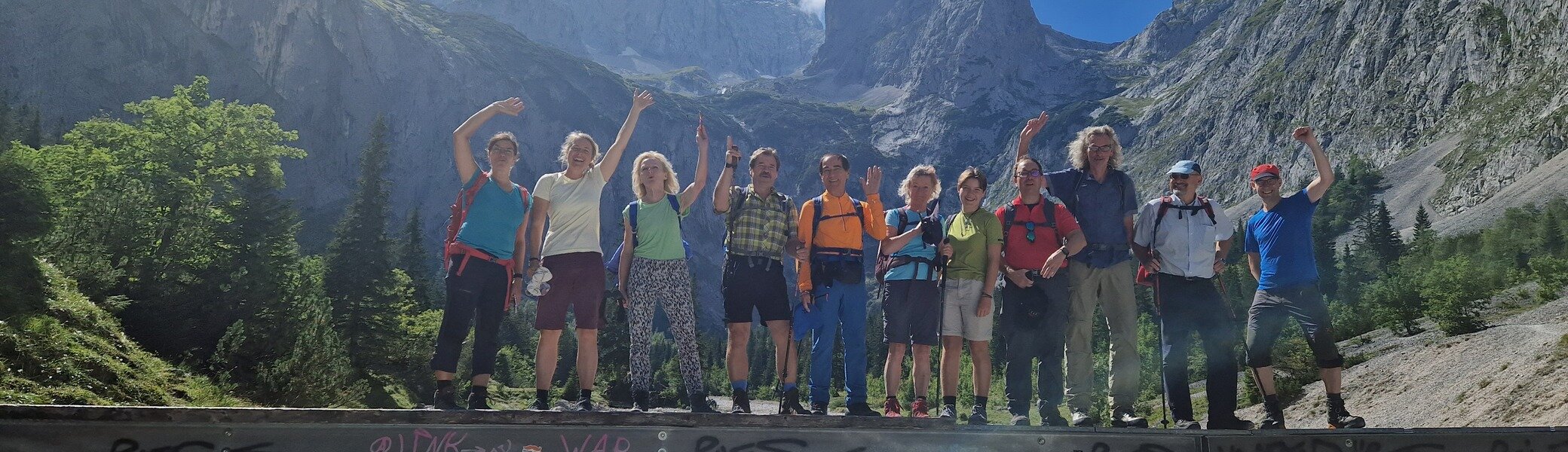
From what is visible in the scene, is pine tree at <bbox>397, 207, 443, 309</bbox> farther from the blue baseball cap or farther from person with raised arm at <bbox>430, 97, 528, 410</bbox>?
the blue baseball cap

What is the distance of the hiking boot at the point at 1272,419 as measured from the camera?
6480mm

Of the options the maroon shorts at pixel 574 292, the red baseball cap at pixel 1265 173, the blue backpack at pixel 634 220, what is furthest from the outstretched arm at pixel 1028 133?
the maroon shorts at pixel 574 292

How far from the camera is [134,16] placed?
12194cm

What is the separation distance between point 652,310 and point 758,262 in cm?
110

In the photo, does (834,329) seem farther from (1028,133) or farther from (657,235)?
(1028,133)

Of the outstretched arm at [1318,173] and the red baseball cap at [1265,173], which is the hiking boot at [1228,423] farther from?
the red baseball cap at [1265,173]

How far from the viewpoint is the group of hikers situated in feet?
22.6

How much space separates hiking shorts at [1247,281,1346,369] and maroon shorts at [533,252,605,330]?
230 inches

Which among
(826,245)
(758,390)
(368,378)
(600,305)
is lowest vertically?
(758,390)

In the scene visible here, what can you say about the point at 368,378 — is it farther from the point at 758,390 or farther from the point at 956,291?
the point at 758,390

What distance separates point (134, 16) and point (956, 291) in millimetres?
156159

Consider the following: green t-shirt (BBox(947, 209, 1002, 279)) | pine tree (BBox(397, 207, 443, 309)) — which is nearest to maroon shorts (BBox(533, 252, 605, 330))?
green t-shirt (BBox(947, 209, 1002, 279))

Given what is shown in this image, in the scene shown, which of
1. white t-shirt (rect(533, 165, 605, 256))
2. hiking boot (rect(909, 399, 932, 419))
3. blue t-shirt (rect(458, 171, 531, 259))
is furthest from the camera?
hiking boot (rect(909, 399, 932, 419))

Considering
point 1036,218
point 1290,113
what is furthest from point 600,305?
point 1290,113
